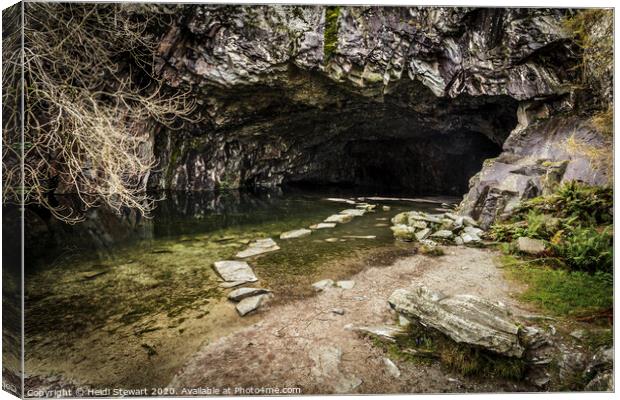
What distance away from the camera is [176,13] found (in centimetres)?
662

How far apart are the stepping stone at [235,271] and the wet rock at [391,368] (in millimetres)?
1941

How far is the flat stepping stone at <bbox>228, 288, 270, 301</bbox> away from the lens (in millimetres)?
3586

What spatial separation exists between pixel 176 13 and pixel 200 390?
7.02 m

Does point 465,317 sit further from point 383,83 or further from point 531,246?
point 383,83

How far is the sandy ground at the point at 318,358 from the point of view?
2596 millimetres

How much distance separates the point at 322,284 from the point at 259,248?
1963 mm

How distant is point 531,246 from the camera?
4133 mm

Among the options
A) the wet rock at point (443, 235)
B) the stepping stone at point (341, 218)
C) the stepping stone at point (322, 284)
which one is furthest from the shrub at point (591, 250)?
the stepping stone at point (341, 218)

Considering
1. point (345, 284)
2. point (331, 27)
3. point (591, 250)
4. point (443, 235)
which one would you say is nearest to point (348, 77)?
point (331, 27)

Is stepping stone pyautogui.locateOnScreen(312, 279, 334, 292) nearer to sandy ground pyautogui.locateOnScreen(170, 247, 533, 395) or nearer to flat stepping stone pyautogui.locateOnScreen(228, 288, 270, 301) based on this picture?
sandy ground pyautogui.locateOnScreen(170, 247, 533, 395)

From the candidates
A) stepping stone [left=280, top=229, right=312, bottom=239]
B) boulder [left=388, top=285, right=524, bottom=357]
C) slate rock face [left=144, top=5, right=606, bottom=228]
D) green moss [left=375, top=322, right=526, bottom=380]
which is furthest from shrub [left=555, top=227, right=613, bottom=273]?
stepping stone [left=280, top=229, right=312, bottom=239]

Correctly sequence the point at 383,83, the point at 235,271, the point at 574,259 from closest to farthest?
the point at 574,259 < the point at 235,271 < the point at 383,83

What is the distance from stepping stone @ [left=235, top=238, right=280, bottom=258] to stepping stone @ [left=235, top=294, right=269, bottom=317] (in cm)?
164

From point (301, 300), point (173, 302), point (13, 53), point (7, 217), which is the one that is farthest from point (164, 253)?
point (13, 53)
